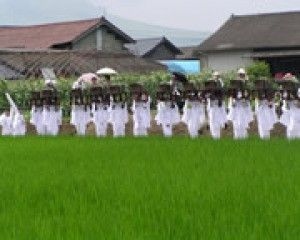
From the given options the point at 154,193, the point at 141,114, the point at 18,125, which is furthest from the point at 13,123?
the point at 154,193

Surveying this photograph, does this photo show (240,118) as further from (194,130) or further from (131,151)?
(131,151)

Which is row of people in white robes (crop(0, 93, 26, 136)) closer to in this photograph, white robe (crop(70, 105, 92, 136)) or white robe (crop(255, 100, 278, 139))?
white robe (crop(70, 105, 92, 136))

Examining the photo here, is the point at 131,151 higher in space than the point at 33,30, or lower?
lower

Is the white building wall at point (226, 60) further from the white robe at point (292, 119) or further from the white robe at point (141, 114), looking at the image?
the white robe at point (292, 119)

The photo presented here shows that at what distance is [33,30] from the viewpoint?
42.6 m

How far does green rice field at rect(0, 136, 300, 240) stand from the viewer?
6109mm

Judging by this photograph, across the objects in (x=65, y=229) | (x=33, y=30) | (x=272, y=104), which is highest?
(x=33, y=30)

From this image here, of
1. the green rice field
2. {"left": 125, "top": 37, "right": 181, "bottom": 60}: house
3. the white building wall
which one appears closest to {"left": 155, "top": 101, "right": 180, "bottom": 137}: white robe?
the green rice field

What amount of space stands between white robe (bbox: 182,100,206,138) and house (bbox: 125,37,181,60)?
2825 centimetres

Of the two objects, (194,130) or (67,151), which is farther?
(194,130)

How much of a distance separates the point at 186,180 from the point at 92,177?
1203mm

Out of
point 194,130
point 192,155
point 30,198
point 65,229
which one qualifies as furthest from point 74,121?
point 65,229

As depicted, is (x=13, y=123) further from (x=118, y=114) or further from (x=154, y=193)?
(x=154, y=193)

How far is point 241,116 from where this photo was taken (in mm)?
16016
